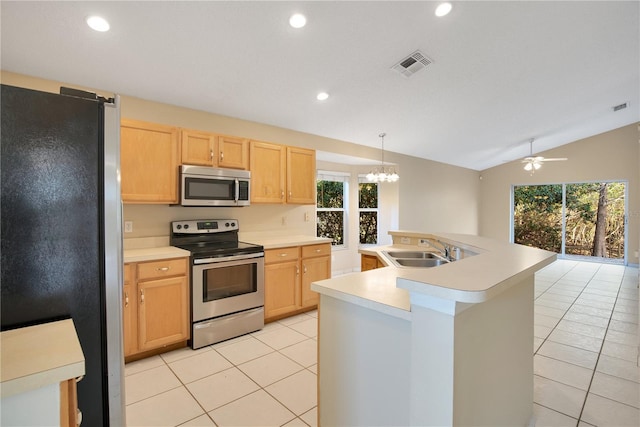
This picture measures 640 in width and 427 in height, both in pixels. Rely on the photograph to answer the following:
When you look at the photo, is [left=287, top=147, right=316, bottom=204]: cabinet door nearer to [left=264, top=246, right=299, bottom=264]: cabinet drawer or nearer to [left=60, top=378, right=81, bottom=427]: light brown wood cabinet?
[left=264, top=246, right=299, bottom=264]: cabinet drawer

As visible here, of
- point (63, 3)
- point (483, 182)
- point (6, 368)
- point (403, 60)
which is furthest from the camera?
point (483, 182)

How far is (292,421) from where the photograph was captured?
1.89 meters

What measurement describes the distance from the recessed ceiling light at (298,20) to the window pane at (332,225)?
3.65 m

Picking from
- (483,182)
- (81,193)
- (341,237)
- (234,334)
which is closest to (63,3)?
(81,193)

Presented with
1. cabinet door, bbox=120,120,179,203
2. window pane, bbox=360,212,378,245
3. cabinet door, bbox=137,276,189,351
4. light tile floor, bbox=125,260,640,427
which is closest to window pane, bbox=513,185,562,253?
light tile floor, bbox=125,260,640,427

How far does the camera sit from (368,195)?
20.4 ft

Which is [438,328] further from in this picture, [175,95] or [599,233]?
[599,233]

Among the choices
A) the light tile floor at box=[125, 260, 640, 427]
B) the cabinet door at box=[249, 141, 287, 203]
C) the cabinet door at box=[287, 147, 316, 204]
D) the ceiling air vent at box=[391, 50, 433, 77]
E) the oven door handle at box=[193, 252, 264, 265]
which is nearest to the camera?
the light tile floor at box=[125, 260, 640, 427]

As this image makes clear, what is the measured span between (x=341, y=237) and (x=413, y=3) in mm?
4239

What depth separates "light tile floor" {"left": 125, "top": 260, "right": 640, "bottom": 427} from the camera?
1.95 metres

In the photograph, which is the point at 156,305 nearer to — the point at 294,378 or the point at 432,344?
the point at 294,378

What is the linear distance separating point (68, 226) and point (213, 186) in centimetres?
209

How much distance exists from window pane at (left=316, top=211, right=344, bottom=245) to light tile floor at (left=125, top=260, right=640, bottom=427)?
2333mm

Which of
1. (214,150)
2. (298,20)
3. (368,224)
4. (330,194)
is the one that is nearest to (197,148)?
(214,150)
